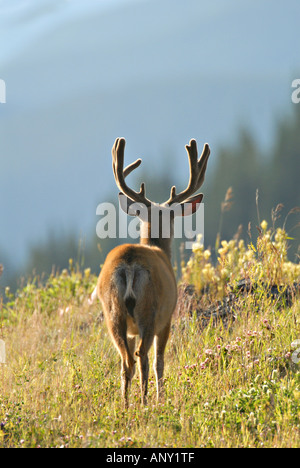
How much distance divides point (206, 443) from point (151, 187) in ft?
210

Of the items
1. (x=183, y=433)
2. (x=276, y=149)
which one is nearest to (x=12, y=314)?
(x=183, y=433)

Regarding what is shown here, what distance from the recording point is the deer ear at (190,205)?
270 inches

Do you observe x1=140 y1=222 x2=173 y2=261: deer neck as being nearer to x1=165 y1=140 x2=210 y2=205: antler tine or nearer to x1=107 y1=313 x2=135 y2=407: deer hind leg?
x1=165 y1=140 x2=210 y2=205: antler tine

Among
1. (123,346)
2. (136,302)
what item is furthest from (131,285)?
(123,346)

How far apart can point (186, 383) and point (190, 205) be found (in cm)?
190

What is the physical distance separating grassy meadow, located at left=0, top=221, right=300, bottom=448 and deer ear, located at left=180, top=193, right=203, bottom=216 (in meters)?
0.75

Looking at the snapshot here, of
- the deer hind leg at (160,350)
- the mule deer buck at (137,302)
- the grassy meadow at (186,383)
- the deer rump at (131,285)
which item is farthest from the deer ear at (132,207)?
the deer rump at (131,285)

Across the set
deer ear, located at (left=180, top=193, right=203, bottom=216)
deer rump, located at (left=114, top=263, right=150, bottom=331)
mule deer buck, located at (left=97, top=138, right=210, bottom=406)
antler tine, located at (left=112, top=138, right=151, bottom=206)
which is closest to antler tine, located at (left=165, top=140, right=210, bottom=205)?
deer ear, located at (left=180, top=193, right=203, bottom=216)

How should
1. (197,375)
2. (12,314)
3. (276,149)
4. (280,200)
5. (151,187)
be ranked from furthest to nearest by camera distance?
1. (151,187)
2. (276,149)
3. (280,200)
4. (12,314)
5. (197,375)

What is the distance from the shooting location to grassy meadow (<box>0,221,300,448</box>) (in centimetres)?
481

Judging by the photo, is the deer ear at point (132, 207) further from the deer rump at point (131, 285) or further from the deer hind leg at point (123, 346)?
the deer hind leg at point (123, 346)

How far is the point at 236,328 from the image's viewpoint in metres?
6.75

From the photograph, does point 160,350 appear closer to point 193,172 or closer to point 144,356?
point 144,356

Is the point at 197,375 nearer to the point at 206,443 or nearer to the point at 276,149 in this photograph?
the point at 206,443
